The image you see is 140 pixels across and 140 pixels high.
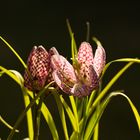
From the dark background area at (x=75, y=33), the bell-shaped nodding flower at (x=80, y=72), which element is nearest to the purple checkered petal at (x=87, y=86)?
the bell-shaped nodding flower at (x=80, y=72)

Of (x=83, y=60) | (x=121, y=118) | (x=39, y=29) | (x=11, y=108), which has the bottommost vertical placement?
(x=121, y=118)

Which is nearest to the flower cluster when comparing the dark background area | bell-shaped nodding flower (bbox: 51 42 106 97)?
bell-shaped nodding flower (bbox: 51 42 106 97)

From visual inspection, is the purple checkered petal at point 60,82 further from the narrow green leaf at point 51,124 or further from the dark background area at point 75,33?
the dark background area at point 75,33

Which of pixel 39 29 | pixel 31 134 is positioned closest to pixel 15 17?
pixel 39 29

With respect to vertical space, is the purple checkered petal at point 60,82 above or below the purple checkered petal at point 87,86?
above

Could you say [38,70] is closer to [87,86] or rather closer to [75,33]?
[87,86]

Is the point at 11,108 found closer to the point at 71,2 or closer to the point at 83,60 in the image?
the point at 71,2
